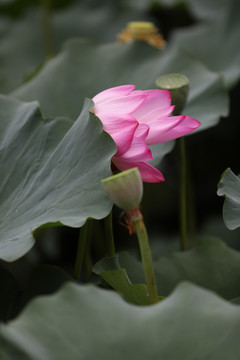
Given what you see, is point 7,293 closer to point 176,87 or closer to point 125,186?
point 125,186

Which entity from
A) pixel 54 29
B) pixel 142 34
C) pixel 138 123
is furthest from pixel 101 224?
→ pixel 138 123

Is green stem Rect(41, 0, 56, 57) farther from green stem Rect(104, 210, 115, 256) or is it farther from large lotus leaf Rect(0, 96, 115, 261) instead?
green stem Rect(104, 210, 115, 256)

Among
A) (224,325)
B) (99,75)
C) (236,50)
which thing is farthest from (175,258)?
(236,50)

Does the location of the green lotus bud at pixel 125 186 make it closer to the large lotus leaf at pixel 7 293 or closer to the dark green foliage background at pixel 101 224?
the dark green foliage background at pixel 101 224

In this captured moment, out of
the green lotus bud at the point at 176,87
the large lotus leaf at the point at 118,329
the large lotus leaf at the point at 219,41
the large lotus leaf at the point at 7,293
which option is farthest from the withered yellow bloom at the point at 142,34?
the large lotus leaf at the point at 118,329

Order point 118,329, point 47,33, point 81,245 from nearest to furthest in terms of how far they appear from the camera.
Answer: point 118,329 < point 81,245 < point 47,33

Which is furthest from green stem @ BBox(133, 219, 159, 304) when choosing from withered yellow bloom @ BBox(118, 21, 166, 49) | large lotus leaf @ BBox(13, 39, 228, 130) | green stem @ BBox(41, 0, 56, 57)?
green stem @ BBox(41, 0, 56, 57)

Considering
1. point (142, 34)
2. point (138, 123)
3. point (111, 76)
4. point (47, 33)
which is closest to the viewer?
point (138, 123)
